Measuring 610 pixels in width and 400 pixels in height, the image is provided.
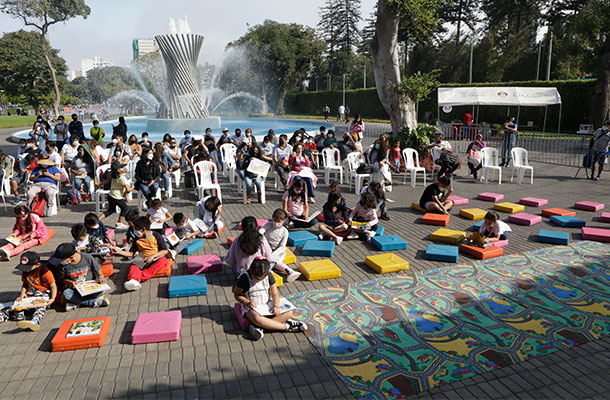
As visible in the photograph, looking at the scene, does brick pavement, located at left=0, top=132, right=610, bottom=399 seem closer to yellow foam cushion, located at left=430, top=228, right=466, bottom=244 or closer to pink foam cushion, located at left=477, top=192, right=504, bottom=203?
yellow foam cushion, located at left=430, top=228, right=466, bottom=244

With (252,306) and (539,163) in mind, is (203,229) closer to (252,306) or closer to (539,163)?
(252,306)

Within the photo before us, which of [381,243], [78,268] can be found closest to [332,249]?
[381,243]

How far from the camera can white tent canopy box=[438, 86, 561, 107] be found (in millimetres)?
23484

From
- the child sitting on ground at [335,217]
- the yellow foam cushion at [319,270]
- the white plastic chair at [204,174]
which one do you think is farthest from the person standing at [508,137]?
the yellow foam cushion at [319,270]

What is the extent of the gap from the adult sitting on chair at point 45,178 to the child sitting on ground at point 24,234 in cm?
222

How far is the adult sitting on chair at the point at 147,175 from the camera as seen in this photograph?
10.1 m

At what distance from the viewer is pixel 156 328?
16.6 ft

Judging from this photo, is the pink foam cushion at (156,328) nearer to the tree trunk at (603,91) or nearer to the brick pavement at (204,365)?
the brick pavement at (204,365)

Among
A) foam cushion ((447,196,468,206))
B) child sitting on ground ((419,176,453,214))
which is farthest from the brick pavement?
foam cushion ((447,196,468,206))

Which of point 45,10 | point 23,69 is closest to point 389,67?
point 45,10

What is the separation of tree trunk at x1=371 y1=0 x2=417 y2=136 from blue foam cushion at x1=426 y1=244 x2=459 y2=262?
10353 mm

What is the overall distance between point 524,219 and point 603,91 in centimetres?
1932

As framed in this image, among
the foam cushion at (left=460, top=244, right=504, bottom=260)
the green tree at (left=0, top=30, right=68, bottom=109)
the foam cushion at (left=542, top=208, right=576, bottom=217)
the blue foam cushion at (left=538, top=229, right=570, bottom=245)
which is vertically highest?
the green tree at (left=0, top=30, right=68, bottom=109)

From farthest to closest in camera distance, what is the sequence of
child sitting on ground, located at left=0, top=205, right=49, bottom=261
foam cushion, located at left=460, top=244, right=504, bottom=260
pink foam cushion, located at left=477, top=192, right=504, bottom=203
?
pink foam cushion, located at left=477, top=192, right=504, bottom=203 < child sitting on ground, located at left=0, top=205, right=49, bottom=261 < foam cushion, located at left=460, top=244, right=504, bottom=260
